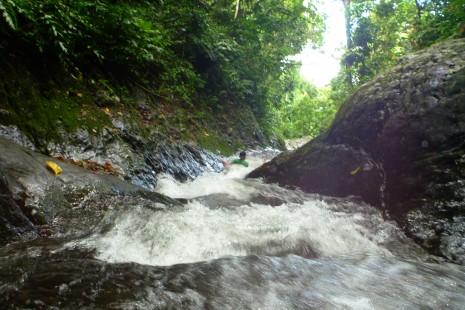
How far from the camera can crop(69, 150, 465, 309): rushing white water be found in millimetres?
2014

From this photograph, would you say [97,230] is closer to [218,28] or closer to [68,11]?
[68,11]

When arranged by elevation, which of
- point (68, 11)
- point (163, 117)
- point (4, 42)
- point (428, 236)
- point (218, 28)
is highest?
point (218, 28)

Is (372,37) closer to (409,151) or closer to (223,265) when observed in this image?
(409,151)

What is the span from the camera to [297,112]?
24031 mm

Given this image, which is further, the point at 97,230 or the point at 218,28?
the point at 218,28

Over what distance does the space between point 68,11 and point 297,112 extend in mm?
20847

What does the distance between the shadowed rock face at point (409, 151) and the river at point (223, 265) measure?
44cm

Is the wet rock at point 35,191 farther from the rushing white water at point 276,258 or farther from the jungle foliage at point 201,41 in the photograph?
the jungle foliage at point 201,41

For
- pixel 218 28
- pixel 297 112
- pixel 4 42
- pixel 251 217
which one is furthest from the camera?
pixel 297 112

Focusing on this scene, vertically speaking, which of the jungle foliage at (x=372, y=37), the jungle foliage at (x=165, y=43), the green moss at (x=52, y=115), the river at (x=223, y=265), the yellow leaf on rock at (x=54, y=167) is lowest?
the river at (x=223, y=265)

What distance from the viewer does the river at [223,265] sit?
1745mm

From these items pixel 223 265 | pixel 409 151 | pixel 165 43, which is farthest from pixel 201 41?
pixel 223 265

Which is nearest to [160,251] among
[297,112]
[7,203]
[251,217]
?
[7,203]

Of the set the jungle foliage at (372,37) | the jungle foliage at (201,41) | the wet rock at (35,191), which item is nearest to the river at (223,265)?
the wet rock at (35,191)
